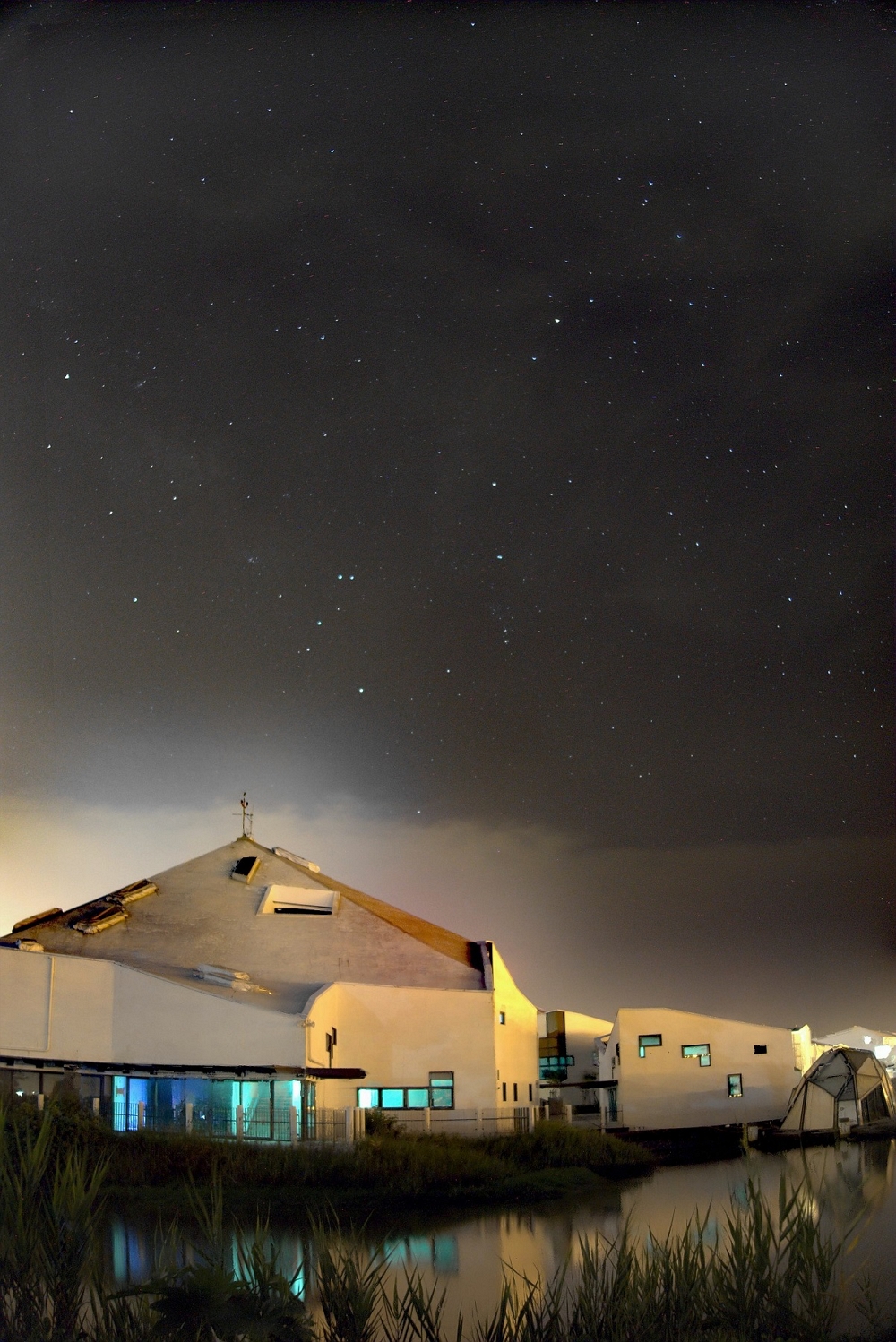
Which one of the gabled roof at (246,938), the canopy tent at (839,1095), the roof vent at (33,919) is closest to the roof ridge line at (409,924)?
the gabled roof at (246,938)

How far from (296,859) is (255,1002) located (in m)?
11.6

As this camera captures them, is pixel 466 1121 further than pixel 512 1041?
No

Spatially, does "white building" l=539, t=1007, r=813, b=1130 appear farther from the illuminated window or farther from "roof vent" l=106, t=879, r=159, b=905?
"roof vent" l=106, t=879, r=159, b=905

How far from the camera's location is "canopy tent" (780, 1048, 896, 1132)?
38.4 meters

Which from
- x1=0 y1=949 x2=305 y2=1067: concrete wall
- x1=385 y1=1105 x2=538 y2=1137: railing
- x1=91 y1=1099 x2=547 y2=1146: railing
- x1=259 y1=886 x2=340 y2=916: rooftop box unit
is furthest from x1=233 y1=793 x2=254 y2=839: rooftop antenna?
x1=91 y1=1099 x2=547 y2=1146: railing

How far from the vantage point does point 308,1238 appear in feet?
46.3

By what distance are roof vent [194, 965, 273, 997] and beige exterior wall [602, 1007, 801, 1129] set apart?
13560mm

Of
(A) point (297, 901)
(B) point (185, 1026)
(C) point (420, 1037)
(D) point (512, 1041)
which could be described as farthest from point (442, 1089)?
(A) point (297, 901)

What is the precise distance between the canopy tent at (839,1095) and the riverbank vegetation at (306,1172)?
57.6 feet

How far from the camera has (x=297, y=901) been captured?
121 feet

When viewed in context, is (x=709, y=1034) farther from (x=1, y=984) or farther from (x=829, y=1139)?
(x=1, y=984)

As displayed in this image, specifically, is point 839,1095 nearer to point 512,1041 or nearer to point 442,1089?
point 512,1041

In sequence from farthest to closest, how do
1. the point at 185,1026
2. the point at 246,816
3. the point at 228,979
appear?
the point at 246,816
the point at 228,979
the point at 185,1026

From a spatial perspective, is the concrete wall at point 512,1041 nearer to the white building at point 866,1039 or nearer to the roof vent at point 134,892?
the roof vent at point 134,892
